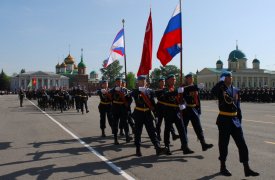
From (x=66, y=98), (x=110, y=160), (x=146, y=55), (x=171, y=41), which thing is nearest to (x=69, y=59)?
(x=66, y=98)

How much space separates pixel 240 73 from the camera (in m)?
112

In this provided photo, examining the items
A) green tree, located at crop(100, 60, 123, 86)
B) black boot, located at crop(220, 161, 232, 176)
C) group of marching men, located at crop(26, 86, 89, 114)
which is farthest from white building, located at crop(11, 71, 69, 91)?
black boot, located at crop(220, 161, 232, 176)

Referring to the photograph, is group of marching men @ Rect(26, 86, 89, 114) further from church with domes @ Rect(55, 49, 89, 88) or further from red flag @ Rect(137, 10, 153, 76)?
church with domes @ Rect(55, 49, 89, 88)

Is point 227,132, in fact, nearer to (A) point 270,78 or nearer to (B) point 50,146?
(B) point 50,146

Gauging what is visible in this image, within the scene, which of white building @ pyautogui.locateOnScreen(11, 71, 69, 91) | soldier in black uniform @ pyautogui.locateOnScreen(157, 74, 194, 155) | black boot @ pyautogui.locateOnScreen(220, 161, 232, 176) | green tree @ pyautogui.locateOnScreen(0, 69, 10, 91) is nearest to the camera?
black boot @ pyautogui.locateOnScreen(220, 161, 232, 176)

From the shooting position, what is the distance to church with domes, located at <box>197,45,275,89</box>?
110 m

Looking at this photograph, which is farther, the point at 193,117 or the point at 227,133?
the point at 193,117

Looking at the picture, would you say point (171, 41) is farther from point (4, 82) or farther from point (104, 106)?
point (4, 82)

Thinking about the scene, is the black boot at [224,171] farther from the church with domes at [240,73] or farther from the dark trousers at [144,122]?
the church with domes at [240,73]

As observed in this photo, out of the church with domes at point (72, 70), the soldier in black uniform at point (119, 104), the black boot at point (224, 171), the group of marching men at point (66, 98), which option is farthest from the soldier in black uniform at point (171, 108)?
the church with domes at point (72, 70)

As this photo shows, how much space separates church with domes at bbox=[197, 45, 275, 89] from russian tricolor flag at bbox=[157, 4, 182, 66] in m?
99.5

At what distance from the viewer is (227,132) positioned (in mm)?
6961

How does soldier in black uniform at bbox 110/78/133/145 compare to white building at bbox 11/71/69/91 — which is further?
white building at bbox 11/71/69/91

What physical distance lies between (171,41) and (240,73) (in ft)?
347
